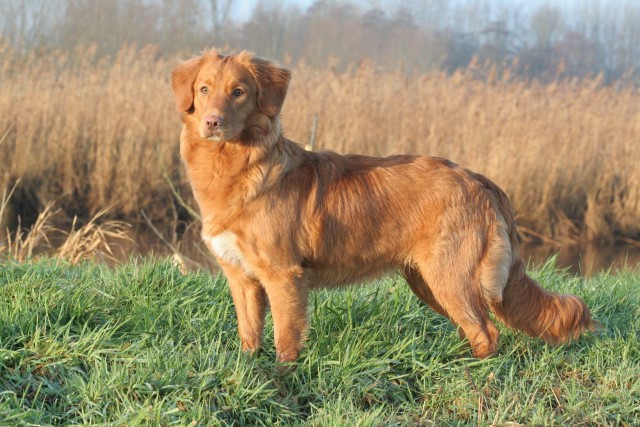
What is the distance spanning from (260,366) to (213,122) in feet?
3.79

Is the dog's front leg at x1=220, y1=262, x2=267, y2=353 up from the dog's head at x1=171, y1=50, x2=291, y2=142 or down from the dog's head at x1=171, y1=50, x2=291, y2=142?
down

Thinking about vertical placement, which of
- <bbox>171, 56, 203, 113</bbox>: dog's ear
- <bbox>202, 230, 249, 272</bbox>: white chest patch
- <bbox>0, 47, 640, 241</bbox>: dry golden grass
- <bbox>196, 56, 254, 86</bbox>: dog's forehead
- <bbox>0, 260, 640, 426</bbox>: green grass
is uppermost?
<bbox>196, 56, 254, 86</bbox>: dog's forehead

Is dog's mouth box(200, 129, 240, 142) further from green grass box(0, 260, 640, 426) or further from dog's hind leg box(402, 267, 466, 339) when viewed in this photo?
dog's hind leg box(402, 267, 466, 339)

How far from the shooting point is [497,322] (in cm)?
445

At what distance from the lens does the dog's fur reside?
12.1 feet

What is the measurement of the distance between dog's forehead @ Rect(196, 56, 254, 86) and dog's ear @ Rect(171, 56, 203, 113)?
0.15 ft

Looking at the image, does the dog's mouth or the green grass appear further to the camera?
the dog's mouth

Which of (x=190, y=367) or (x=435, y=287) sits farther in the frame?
(x=435, y=287)

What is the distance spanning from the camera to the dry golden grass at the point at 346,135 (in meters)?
10.2

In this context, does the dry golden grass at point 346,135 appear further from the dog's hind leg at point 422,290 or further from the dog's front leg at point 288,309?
the dog's front leg at point 288,309

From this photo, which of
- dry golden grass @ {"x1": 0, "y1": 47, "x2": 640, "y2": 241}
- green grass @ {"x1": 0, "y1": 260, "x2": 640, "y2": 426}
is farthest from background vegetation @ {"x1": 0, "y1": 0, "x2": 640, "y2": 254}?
green grass @ {"x1": 0, "y1": 260, "x2": 640, "y2": 426}

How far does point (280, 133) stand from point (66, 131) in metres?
7.17

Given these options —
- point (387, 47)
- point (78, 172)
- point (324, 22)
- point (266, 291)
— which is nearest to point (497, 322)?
point (266, 291)

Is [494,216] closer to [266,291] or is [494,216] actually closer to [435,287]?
[435,287]
